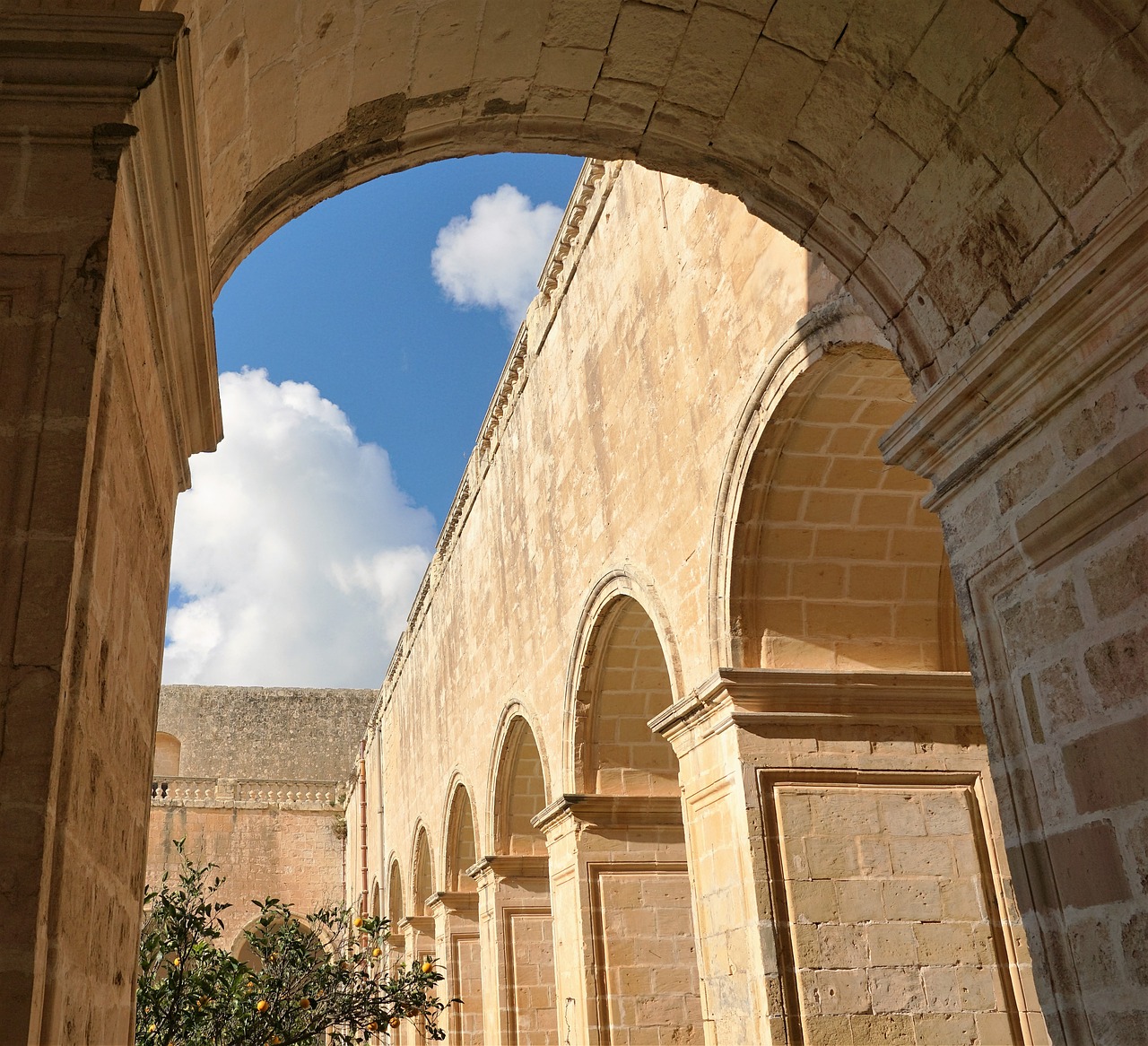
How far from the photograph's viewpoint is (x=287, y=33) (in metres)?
3.20

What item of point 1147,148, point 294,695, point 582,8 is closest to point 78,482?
point 582,8

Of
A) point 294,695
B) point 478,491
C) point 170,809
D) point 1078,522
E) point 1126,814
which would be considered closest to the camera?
point 1126,814

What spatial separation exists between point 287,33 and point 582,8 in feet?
3.37

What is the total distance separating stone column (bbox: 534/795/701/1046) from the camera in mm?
8164

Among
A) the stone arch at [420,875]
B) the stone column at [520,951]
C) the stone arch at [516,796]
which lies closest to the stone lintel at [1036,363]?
the stone arch at [516,796]

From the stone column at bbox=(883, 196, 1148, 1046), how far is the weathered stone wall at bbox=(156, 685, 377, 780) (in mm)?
26527

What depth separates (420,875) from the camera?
1664cm

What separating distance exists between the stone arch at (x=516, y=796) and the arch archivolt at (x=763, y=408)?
5483 millimetres

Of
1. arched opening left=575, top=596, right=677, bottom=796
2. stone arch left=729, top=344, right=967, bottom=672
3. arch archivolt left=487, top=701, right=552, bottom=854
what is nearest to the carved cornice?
stone arch left=729, top=344, right=967, bottom=672

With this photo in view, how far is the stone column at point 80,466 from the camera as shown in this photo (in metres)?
1.80

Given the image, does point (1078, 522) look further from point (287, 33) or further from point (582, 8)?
point (287, 33)

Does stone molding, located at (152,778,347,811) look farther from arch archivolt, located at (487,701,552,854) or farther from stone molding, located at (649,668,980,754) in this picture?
stone molding, located at (649,668,980,754)

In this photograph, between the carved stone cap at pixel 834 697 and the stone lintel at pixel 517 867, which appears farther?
the stone lintel at pixel 517 867

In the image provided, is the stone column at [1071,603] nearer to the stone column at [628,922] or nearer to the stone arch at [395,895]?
the stone column at [628,922]
